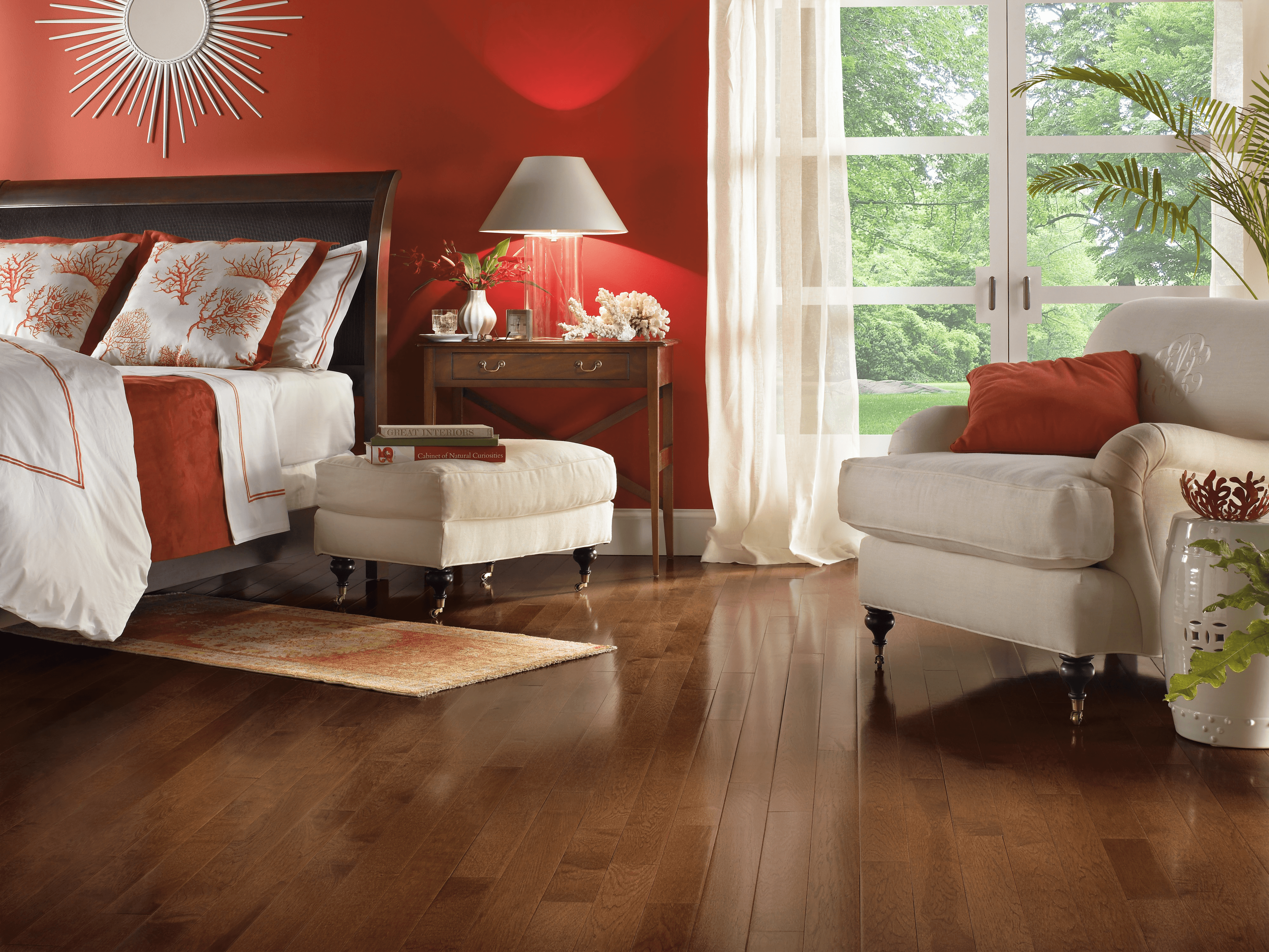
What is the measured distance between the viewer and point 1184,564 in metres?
2.31

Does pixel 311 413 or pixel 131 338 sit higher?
pixel 131 338

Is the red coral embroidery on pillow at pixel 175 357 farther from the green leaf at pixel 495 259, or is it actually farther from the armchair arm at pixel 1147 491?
the armchair arm at pixel 1147 491

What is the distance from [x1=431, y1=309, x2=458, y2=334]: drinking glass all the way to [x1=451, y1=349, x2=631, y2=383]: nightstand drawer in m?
0.16

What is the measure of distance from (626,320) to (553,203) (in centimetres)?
46

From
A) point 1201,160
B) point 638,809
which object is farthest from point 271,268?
point 1201,160

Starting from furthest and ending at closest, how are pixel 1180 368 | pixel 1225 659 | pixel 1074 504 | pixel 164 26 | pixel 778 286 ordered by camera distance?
1. pixel 164 26
2. pixel 778 286
3. pixel 1180 368
4. pixel 1074 504
5. pixel 1225 659

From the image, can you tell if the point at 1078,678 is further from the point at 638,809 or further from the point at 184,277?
the point at 184,277

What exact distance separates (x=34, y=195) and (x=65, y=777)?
319 centimetres

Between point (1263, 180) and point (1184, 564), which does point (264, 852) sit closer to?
point (1184, 564)

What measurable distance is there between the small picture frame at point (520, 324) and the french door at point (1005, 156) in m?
1.20

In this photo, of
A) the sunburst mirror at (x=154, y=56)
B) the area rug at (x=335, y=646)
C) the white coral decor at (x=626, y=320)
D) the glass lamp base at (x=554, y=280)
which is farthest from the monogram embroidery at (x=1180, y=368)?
the sunburst mirror at (x=154, y=56)

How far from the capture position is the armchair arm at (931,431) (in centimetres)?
307

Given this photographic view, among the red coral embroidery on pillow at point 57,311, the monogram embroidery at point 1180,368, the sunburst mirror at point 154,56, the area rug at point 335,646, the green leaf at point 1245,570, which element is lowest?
the area rug at point 335,646

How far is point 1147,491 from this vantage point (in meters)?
2.50
